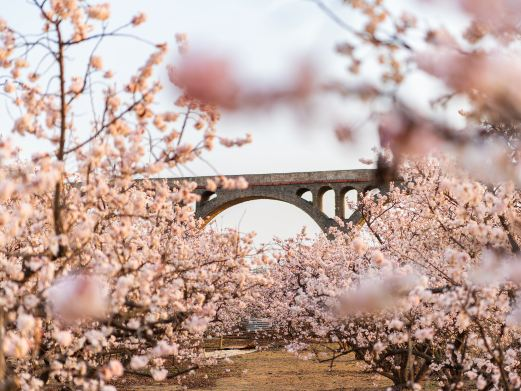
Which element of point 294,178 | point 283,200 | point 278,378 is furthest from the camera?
point 283,200

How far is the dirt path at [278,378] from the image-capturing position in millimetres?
13234

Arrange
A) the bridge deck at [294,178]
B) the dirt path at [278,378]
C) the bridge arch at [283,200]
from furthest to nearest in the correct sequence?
the bridge arch at [283,200]
the bridge deck at [294,178]
the dirt path at [278,378]

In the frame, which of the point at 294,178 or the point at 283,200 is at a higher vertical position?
the point at 294,178

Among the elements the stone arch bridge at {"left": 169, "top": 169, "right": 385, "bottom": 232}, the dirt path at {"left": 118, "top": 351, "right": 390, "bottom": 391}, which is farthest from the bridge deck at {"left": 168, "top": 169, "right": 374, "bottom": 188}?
the dirt path at {"left": 118, "top": 351, "right": 390, "bottom": 391}

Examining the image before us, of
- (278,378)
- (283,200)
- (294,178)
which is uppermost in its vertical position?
(294,178)

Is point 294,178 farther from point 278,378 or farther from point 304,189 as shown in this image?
point 278,378

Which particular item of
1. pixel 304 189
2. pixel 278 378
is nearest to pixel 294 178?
pixel 304 189

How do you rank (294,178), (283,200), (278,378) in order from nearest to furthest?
(278,378) < (294,178) < (283,200)

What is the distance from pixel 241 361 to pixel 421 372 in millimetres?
10604

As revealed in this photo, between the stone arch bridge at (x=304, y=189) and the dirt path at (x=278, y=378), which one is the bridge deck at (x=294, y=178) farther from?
the dirt path at (x=278, y=378)

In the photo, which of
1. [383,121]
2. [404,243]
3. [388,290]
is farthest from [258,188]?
[383,121]

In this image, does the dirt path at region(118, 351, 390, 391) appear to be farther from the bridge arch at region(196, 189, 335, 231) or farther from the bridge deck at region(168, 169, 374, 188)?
the bridge arch at region(196, 189, 335, 231)

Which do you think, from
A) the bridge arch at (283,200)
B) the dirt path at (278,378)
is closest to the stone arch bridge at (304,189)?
the bridge arch at (283,200)

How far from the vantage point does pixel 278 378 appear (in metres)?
14.8
